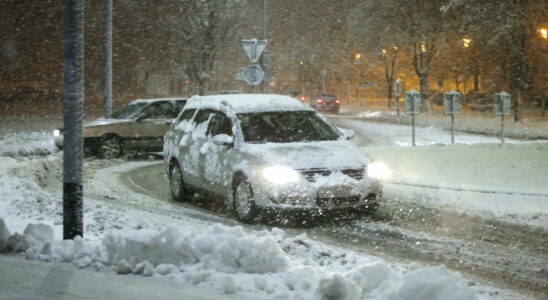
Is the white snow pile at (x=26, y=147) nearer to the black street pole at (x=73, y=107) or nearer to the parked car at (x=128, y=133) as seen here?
the parked car at (x=128, y=133)

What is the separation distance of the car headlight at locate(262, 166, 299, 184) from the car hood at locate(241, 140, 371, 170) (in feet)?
0.22

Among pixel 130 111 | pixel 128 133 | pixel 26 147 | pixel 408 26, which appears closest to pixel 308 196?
pixel 128 133

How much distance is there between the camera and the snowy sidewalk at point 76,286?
17.0 ft

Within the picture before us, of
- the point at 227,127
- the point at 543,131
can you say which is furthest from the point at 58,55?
the point at 227,127

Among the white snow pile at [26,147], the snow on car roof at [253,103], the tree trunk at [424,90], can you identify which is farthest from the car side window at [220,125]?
the tree trunk at [424,90]

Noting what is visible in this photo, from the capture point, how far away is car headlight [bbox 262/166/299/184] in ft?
31.2

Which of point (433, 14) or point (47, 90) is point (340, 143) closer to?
point (433, 14)

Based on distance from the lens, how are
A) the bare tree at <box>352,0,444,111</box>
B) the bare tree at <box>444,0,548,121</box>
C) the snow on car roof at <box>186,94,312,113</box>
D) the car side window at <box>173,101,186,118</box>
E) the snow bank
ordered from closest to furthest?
the snow bank
the snow on car roof at <box>186,94,312,113</box>
the car side window at <box>173,101,186,118</box>
the bare tree at <box>444,0,548,121</box>
the bare tree at <box>352,0,444,111</box>

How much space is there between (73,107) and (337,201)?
3.93 meters

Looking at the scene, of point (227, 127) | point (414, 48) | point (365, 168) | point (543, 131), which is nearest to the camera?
point (365, 168)

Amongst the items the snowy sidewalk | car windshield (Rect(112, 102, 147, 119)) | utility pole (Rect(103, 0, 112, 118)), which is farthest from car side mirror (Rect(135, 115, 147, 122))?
the snowy sidewalk

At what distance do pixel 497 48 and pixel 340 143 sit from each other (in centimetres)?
3893

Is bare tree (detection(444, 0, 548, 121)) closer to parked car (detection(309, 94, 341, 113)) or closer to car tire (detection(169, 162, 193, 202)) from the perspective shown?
parked car (detection(309, 94, 341, 113))

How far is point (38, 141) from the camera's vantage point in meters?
23.5
